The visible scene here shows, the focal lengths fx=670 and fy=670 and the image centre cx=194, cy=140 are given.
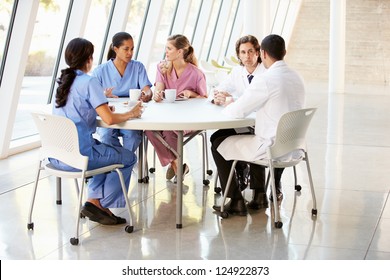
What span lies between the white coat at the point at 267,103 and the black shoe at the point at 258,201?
1.63ft

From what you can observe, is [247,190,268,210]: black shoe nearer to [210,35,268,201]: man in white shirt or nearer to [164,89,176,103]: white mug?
[210,35,268,201]: man in white shirt

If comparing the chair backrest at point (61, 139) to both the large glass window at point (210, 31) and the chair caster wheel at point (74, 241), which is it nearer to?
the chair caster wheel at point (74, 241)

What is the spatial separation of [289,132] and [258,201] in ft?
2.49

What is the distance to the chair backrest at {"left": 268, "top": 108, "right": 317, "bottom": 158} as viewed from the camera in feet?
13.9

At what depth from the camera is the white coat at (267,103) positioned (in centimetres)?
434

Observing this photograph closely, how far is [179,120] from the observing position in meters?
4.21

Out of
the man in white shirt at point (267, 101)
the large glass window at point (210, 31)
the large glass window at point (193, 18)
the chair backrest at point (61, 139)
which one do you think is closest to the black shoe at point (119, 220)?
the chair backrest at point (61, 139)

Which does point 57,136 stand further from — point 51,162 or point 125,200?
point 125,200

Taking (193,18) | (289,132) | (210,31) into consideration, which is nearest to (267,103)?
(289,132)

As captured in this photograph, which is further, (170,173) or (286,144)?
(170,173)

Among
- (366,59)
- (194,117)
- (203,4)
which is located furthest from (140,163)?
(366,59)

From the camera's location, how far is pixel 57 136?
406 cm

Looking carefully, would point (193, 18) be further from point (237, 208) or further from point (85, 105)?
point (85, 105)

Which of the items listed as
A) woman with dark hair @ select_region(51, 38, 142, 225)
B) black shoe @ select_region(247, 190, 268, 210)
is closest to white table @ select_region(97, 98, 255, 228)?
woman with dark hair @ select_region(51, 38, 142, 225)
